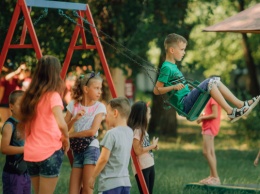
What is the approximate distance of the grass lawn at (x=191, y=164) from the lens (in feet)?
42.4

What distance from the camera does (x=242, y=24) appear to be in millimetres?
9938

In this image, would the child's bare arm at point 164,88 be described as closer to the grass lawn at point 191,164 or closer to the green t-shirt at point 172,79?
the green t-shirt at point 172,79

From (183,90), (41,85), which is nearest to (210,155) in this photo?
(183,90)

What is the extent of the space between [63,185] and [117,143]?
4.49 metres

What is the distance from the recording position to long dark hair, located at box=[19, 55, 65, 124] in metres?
7.95

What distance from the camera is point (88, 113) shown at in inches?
361

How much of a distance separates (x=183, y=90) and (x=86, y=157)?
63.1 inches

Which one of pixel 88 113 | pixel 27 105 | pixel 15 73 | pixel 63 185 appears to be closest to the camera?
pixel 27 105

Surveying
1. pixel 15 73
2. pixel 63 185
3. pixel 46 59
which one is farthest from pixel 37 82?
pixel 15 73

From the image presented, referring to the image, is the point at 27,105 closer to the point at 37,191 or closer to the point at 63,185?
the point at 37,191

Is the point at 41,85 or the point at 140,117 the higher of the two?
the point at 41,85

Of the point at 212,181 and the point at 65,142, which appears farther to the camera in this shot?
the point at 212,181

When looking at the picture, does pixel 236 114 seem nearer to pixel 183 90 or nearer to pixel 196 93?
pixel 196 93

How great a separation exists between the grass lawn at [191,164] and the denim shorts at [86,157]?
7.70ft
